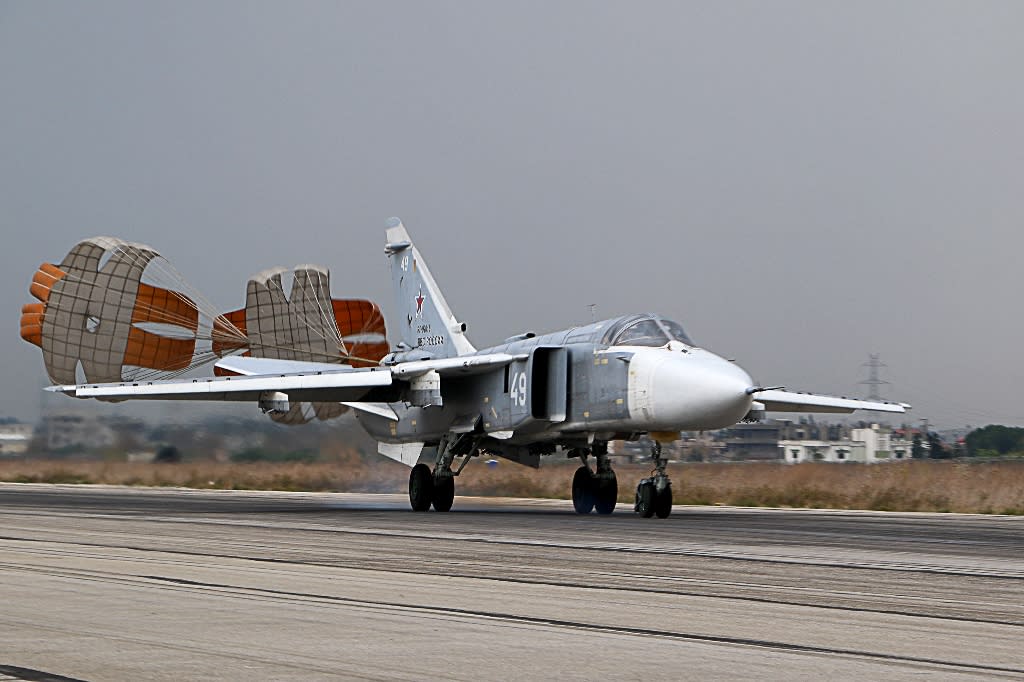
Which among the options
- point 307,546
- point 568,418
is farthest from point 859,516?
point 307,546

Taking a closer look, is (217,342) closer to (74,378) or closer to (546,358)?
(74,378)

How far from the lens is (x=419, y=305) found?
88.3 ft

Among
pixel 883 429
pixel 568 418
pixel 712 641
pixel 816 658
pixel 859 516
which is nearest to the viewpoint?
pixel 816 658

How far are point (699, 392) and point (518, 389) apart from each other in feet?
13.0

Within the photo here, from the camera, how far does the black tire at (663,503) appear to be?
19.5 metres

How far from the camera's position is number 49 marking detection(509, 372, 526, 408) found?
838 inches

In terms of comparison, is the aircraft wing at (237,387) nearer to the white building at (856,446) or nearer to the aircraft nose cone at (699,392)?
the aircraft nose cone at (699,392)

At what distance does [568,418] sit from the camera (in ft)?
68.8

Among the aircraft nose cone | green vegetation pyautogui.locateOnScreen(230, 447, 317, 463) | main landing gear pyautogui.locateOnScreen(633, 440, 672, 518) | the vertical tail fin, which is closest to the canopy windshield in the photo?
the aircraft nose cone

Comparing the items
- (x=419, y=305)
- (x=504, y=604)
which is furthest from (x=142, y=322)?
(x=504, y=604)

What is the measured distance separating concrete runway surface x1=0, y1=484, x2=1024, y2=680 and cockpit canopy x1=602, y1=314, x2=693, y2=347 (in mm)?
3980

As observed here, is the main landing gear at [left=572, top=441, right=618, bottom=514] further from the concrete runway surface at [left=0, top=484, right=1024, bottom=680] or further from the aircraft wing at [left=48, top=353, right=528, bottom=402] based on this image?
the concrete runway surface at [left=0, top=484, right=1024, bottom=680]

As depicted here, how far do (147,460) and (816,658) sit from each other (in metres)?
32.8

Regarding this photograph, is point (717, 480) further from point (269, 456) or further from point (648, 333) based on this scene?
point (648, 333)
